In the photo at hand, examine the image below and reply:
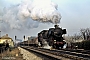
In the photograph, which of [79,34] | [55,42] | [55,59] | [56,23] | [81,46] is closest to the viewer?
[55,59]

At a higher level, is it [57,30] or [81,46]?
[57,30]

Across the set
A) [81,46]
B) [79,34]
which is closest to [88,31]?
[79,34]

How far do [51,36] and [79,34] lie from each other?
8583cm

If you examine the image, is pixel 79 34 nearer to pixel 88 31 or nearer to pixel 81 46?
pixel 88 31

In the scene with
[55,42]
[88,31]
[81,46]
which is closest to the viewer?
[55,42]

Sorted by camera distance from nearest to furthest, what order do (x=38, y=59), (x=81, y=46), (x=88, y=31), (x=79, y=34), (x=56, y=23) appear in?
(x=38, y=59), (x=56, y=23), (x=81, y=46), (x=88, y=31), (x=79, y=34)

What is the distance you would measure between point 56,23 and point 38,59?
94.2ft

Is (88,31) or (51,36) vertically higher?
(88,31)

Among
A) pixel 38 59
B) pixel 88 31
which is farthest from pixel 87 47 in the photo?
pixel 88 31

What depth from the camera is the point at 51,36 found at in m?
40.2

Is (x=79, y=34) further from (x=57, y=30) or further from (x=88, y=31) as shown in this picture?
(x=57, y=30)

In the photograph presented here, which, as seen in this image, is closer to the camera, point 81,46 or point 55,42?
point 55,42

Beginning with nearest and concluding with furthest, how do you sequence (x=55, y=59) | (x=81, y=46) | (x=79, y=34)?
(x=55, y=59) → (x=81, y=46) → (x=79, y=34)

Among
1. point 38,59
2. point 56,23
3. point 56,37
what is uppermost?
point 56,23
